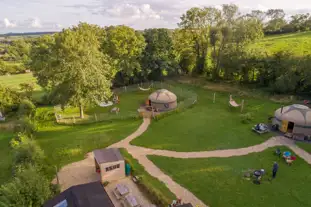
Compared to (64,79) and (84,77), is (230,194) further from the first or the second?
(64,79)

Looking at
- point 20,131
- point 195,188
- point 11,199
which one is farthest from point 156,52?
point 11,199

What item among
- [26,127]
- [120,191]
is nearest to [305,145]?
[120,191]

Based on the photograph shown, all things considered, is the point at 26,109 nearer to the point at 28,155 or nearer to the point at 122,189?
the point at 28,155

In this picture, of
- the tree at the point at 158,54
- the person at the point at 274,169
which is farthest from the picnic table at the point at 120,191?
the tree at the point at 158,54

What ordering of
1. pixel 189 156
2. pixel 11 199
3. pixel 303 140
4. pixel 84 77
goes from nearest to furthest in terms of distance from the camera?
1. pixel 11 199
2. pixel 189 156
3. pixel 303 140
4. pixel 84 77

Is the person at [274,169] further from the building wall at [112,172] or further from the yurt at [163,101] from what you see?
the yurt at [163,101]
